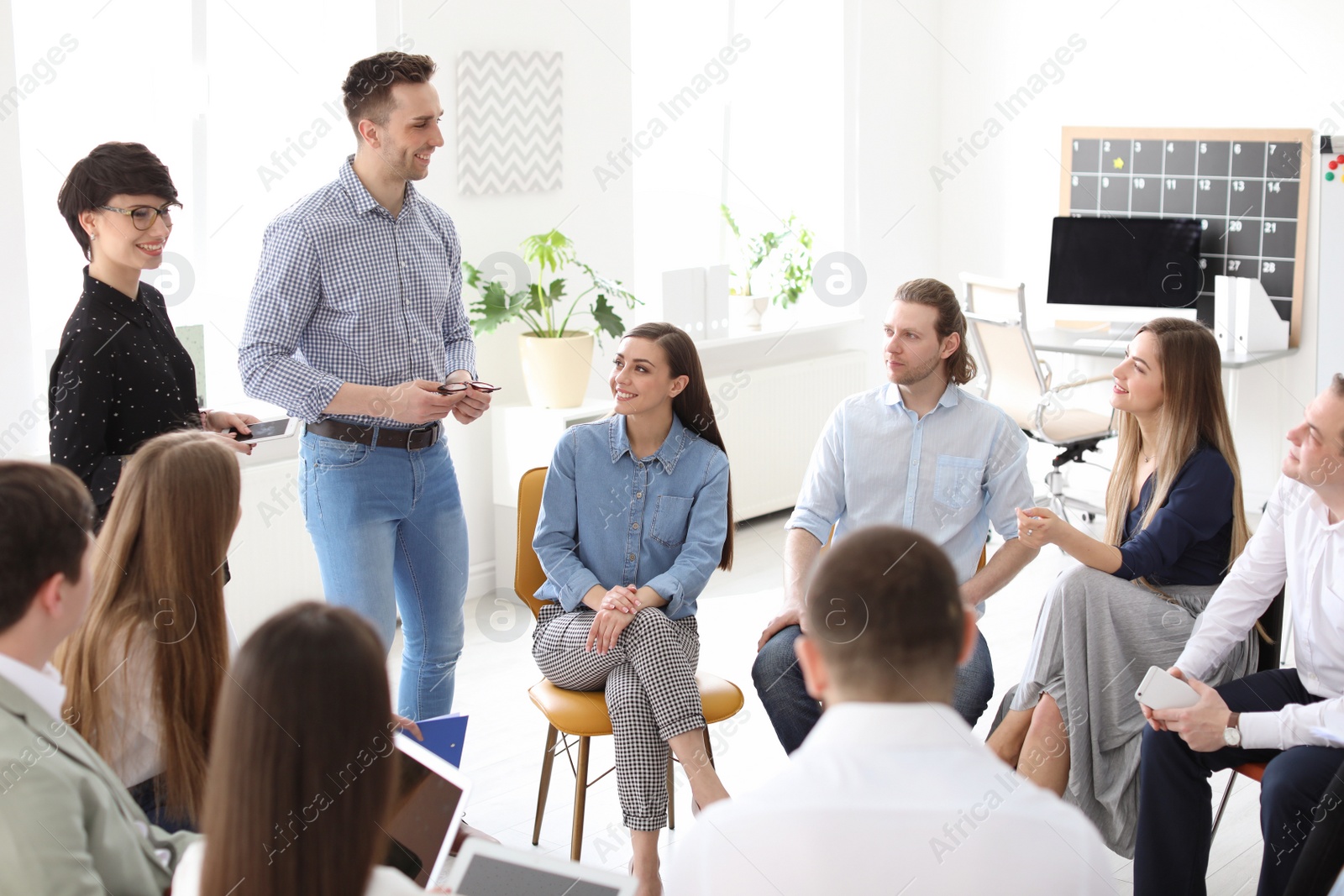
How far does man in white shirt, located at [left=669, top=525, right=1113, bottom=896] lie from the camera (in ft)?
3.80

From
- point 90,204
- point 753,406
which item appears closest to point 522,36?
point 753,406

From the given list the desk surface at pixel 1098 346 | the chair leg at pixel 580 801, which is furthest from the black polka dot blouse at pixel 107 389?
the desk surface at pixel 1098 346

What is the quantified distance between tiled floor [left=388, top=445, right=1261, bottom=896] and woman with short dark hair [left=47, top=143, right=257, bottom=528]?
3.46ft

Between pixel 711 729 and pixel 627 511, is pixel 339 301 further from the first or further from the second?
pixel 711 729

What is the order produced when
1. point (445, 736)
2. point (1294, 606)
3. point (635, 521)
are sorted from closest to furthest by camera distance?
point (445, 736) < point (1294, 606) < point (635, 521)

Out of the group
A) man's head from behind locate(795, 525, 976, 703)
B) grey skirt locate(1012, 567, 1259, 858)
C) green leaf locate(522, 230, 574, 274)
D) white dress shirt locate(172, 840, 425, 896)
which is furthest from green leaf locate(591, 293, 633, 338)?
white dress shirt locate(172, 840, 425, 896)

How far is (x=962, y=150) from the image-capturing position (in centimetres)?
653

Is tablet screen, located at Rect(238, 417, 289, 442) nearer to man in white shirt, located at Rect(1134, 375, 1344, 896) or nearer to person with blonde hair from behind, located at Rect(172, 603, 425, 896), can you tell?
person with blonde hair from behind, located at Rect(172, 603, 425, 896)

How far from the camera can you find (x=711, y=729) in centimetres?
355

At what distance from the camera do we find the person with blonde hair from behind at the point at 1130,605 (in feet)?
8.27

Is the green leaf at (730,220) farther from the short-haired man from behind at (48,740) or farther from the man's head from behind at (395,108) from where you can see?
the short-haired man from behind at (48,740)

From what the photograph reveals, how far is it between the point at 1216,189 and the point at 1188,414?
3.55 metres

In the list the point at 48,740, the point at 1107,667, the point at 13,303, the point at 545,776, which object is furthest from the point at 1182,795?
the point at 13,303

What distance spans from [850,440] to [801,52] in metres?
3.72
